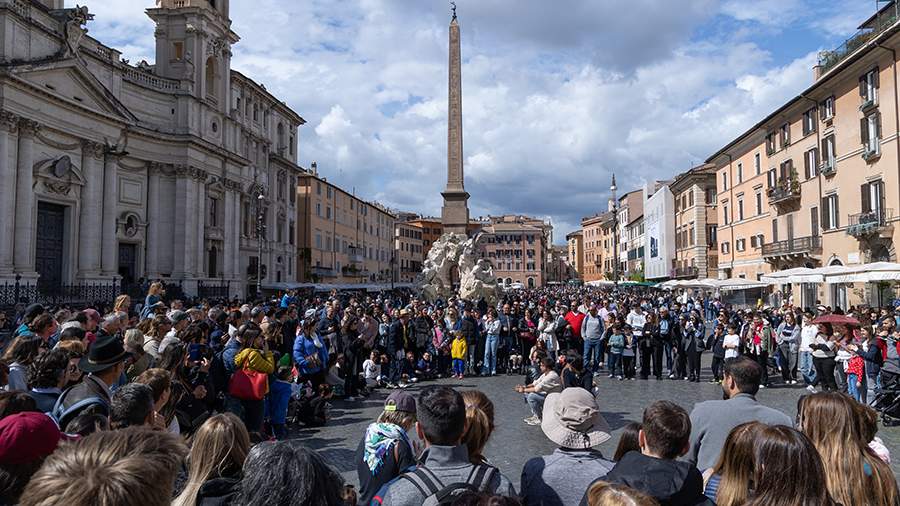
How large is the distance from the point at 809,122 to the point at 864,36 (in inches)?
170

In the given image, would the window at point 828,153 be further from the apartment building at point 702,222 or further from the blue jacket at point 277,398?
the blue jacket at point 277,398

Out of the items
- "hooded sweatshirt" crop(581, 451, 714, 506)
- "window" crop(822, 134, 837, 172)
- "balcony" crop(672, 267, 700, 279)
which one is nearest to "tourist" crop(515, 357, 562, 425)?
"hooded sweatshirt" crop(581, 451, 714, 506)

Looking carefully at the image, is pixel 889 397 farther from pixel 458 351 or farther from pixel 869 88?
pixel 869 88

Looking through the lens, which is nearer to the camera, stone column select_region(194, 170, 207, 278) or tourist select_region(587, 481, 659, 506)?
tourist select_region(587, 481, 659, 506)

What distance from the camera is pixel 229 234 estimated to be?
37.2m

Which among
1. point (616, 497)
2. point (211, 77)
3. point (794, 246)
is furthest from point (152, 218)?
point (616, 497)

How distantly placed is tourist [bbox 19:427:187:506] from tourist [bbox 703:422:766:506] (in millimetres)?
2163

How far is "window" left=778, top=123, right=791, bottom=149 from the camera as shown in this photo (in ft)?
105

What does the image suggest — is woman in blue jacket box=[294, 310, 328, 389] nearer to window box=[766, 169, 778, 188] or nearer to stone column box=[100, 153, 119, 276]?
stone column box=[100, 153, 119, 276]

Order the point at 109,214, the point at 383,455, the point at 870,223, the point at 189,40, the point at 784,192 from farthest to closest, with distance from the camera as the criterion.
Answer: the point at 189,40 → the point at 784,192 → the point at 109,214 → the point at 870,223 → the point at 383,455

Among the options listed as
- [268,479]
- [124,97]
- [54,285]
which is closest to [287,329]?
[268,479]

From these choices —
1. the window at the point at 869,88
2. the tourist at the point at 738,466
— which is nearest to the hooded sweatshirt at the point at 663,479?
the tourist at the point at 738,466

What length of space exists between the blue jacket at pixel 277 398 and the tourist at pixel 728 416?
5011 millimetres

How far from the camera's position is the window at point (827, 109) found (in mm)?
27702
